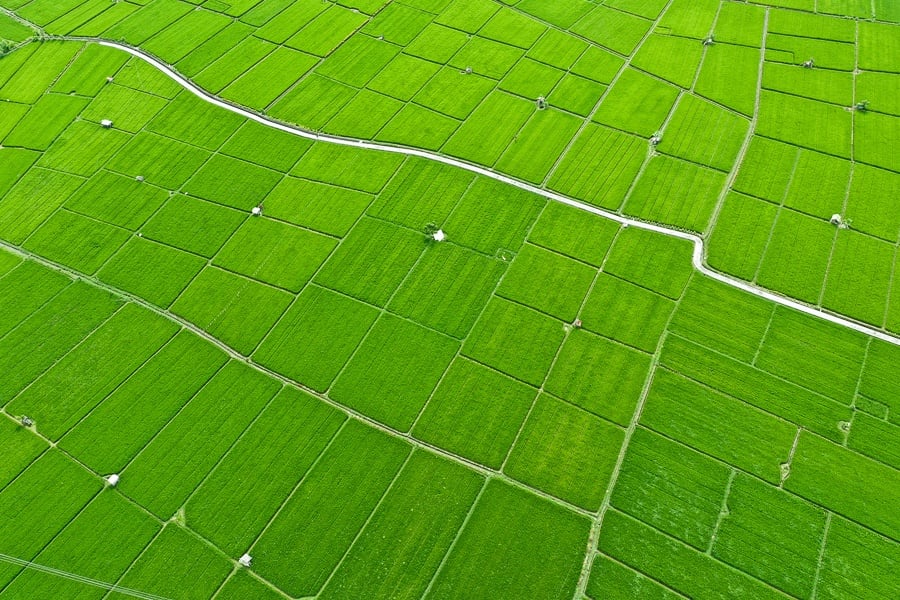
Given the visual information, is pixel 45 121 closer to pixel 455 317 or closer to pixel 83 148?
pixel 83 148

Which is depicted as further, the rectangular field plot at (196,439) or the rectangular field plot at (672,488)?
the rectangular field plot at (196,439)

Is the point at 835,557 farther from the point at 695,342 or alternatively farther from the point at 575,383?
the point at 575,383

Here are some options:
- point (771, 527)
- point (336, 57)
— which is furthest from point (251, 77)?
point (771, 527)

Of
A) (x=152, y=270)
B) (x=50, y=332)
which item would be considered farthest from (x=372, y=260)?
→ (x=50, y=332)

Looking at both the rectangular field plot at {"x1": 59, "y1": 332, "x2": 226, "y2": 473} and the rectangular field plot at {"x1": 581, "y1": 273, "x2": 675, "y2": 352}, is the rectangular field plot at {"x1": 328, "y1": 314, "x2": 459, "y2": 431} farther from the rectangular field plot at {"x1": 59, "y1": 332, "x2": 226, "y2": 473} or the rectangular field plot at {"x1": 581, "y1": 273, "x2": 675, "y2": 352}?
the rectangular field plot at {"x1": 581, "y1": 273, "x2": 675, "y2": 352}

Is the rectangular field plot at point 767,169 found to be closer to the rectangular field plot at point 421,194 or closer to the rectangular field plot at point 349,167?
the rectangular field plot at point 421,194

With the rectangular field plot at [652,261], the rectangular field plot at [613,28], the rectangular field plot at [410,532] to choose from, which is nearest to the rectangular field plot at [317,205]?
the rectangular field plot at [410,532]
